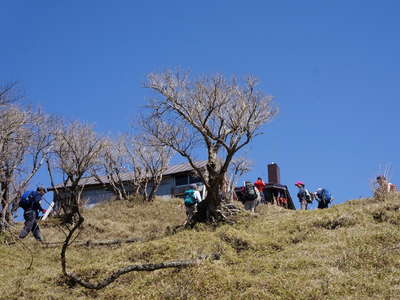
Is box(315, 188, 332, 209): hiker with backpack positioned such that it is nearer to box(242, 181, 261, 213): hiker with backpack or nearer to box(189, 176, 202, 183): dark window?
box(242, 181, 261, 213): hiker with backpack

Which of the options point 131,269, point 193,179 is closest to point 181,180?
point 193,179

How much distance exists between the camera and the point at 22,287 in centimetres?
1567

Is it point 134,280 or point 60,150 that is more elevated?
point 60,150

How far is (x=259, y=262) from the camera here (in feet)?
51.5

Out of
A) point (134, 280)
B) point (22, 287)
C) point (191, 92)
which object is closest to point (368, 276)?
point (134, 280)

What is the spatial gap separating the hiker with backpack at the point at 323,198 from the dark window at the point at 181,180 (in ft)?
77.9

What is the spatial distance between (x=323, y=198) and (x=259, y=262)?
41.6 ft

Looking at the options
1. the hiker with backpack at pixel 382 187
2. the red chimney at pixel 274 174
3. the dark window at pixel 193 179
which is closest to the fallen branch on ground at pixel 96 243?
the hiker with backpack at pixel 382 187

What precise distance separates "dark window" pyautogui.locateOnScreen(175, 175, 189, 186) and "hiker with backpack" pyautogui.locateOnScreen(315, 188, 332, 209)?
23743mm

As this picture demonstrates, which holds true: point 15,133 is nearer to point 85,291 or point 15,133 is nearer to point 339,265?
point 85,291

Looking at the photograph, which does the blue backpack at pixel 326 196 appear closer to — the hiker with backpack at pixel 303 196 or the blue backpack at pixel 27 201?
the hiker with backpack at pixel 303 196

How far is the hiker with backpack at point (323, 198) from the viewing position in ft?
90.4

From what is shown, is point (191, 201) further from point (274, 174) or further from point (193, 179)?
point (193, 179)

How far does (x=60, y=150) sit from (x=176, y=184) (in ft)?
59.3
